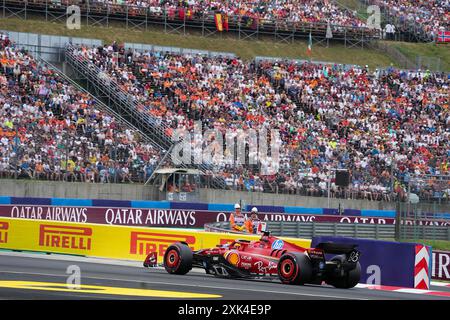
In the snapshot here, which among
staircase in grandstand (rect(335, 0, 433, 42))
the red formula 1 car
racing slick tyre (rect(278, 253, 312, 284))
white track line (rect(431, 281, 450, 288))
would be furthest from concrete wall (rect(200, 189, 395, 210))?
staircase in grandstand (rect(335, 0, 433, 42))

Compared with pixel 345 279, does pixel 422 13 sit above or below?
above

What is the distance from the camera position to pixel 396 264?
22188 mm

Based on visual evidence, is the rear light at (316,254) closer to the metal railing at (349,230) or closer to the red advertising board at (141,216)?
the metal railing at (349,230)

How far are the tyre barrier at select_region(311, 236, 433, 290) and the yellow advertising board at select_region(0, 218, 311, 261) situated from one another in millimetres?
3063

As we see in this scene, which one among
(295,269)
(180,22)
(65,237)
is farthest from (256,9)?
(295,269)

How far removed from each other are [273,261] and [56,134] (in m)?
22.3

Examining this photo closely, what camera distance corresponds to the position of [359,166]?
49.0 meters

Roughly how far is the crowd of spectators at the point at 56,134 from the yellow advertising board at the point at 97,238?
489 inches

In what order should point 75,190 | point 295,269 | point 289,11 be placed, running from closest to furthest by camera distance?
point 295,269 → point 75,190 → point 289,11

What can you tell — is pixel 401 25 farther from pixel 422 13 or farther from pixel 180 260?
pixel 180 260

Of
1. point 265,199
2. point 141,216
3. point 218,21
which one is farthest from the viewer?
point 218,21

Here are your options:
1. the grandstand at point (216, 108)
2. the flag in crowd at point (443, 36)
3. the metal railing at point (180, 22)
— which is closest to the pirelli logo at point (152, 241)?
the grandstand at point (216, 108)

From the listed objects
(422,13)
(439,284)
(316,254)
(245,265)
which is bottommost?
(439,284)
